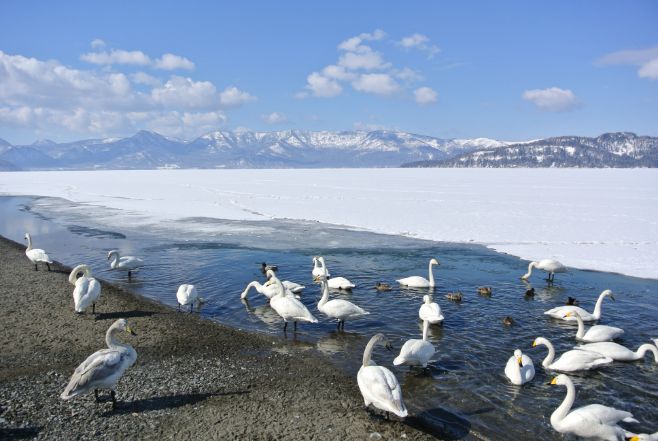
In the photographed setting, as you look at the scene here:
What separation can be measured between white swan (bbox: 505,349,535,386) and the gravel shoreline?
7.79ft

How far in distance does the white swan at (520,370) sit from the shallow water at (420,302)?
15cm

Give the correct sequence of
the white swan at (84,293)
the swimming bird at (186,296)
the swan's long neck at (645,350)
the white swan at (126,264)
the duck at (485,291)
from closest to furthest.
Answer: the swan's long neck at (645,350) < the white swan at (84,293) < the swimming bird at (186,296) < the duck at (485,291) < the white swan at (126,264)

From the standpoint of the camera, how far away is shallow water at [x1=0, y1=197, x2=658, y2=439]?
8.09m

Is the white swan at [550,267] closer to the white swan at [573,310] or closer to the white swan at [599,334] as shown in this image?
the white swan at [573,310]

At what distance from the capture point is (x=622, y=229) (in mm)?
24703

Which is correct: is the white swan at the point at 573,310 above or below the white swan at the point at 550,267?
below

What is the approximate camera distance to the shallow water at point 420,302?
8.09 meters

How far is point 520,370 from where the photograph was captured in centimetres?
855

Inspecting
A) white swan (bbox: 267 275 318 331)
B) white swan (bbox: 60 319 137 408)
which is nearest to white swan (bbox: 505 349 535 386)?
white swan (bbox: 267 275 318 331)

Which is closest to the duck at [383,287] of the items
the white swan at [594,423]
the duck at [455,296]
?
the duck at [455,296]

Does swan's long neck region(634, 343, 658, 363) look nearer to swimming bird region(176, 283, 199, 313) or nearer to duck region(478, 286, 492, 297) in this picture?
duck region(478, 286, 492, 297)

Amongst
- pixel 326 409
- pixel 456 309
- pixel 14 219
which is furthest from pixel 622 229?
pixel 14 219

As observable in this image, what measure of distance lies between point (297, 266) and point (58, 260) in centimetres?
1049

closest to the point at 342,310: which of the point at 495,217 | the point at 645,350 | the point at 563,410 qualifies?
the point at 563,410
